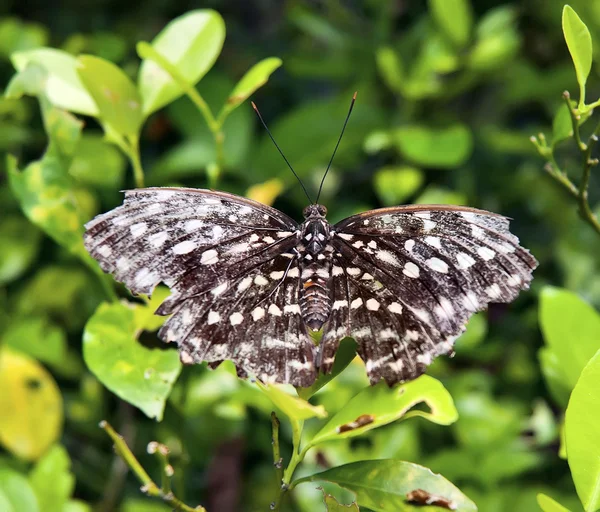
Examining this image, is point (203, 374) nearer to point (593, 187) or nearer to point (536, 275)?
point (536, 275)

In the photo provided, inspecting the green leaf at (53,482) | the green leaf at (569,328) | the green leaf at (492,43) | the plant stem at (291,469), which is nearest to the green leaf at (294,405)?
the plant stem at (291,469)

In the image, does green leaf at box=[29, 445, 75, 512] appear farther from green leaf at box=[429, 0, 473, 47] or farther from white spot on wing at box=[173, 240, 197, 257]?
green leaf at box=[429, 0, 473, 47]

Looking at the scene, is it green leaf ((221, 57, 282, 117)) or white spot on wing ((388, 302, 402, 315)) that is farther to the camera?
green leaf ((221, 57, 282, 117))

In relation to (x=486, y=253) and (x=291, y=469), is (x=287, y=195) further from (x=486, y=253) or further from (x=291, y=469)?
(x=291, y=469)

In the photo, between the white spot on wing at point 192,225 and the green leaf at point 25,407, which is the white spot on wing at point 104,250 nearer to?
the white spot on wing at point 192,225

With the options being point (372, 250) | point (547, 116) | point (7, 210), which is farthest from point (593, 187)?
point (7, 210)

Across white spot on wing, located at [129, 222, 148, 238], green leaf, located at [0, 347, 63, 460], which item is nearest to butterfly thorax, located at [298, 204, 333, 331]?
white spot on wing, located at [129, 222, 148, 238]

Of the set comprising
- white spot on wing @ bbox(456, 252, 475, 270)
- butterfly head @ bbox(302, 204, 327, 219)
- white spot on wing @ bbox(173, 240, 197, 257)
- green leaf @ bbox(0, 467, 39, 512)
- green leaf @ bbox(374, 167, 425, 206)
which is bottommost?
green leaf @ bbox(0, 467, 39, 512)
